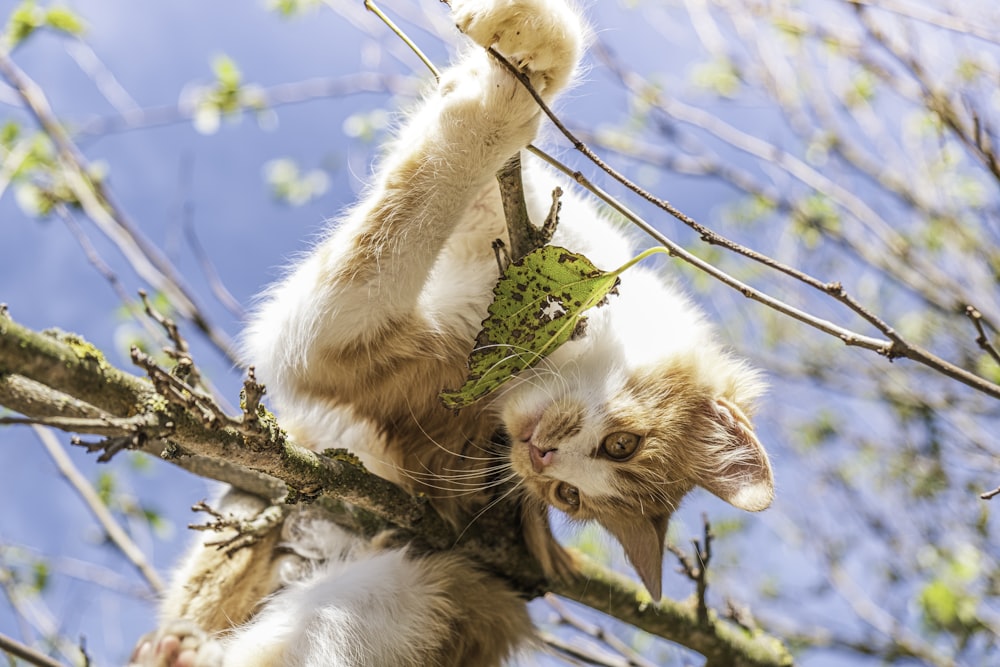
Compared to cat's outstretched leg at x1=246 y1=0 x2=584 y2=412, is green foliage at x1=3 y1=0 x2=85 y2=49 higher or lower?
higher

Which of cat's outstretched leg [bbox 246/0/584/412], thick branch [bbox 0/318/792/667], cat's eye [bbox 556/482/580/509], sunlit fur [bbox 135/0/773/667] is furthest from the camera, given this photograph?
cat's eye [bbox 556/482/580/509]

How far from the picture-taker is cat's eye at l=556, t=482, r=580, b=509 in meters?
2.24

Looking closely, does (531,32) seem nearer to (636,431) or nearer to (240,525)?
(636,431)

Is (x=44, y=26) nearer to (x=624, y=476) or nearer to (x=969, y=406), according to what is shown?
(x=624, y=476)

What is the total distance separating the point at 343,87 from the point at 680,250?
103 inches

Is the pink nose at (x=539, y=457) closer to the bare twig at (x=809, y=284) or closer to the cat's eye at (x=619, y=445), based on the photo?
the cat's eye at (x=619, y=445)

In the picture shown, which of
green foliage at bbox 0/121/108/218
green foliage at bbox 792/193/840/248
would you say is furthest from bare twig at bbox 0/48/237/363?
green foliage at bbox 792/193/840/248

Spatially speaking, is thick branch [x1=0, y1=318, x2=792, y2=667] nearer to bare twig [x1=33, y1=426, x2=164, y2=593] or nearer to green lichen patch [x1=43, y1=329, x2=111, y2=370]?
green lichen patch [x1=43, y1=329, x2=111, y2=370]

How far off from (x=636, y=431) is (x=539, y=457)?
0.87 feet

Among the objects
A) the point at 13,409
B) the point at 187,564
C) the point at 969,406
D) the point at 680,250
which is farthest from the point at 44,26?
the point at 969,406

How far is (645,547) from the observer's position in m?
2.32

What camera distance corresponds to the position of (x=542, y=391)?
2.15 metres

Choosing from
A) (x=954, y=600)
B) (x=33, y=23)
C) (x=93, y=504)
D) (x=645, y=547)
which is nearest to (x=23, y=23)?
(x=33, y=23)

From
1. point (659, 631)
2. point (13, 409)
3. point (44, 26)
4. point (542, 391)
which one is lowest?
point (659, 631)
